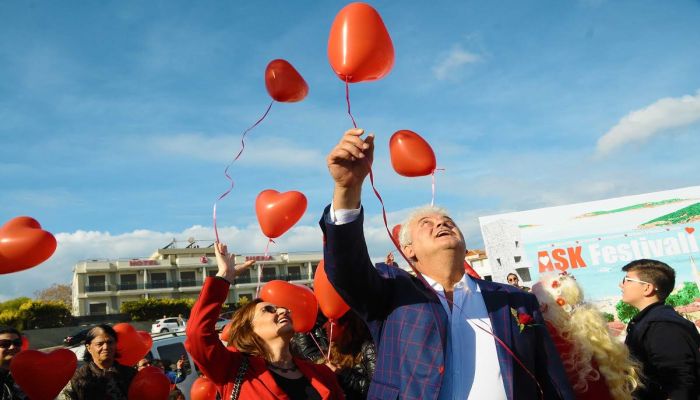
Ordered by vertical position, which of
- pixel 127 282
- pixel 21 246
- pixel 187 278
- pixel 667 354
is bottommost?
pixel 667 354

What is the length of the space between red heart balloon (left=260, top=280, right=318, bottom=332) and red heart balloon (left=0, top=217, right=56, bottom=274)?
143 cm

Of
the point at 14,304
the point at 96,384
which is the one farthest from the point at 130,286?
the point at 96,384

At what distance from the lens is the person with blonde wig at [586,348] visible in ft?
8.05

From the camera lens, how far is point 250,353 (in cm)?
294

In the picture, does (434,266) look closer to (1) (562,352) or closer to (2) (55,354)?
(1) (562,352)

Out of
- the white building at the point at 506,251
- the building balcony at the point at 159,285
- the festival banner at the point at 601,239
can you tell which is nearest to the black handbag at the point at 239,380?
the festival banner at the point at 601,239

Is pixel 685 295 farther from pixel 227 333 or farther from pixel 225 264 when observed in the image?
pixel 225 264

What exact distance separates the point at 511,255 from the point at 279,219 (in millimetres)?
11827

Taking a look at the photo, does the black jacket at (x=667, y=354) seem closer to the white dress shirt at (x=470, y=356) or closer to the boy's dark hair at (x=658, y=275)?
the boy's dark hair at (x=658, y=275)

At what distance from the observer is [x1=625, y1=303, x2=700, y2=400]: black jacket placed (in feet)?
9.93

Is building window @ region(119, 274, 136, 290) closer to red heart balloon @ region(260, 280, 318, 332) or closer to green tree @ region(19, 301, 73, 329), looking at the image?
green tree @ region(19, 301, 73, 329)

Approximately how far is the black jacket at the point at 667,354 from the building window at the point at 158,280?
61.1 meters

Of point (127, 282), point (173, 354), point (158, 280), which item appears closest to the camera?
point (173, 354)

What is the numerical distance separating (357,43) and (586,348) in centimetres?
169
